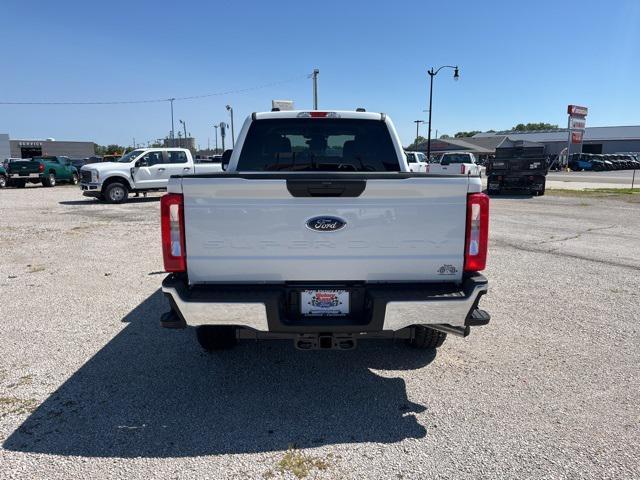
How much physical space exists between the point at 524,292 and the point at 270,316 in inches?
175

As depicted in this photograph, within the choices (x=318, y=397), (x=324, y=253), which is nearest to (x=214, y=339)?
(x=318, y=397)

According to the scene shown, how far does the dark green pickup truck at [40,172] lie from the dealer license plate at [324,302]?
28.1 meters

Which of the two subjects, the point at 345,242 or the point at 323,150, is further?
the point at 323,150

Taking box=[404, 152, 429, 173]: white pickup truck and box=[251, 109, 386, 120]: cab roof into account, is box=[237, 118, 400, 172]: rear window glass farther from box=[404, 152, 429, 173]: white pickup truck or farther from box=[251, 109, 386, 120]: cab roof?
box=[404, 152, 429, 173]: white pickup truck

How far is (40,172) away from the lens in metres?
26.0

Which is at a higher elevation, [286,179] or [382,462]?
[286,179]

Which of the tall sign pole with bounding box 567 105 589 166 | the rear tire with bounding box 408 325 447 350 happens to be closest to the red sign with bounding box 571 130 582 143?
the tall sign pole with bounding box 567 105 589 166

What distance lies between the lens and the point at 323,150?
15.6 ft

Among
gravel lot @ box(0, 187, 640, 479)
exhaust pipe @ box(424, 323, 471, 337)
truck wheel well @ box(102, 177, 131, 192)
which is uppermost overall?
truck wheel well @ box(102, 177, 131, 192)

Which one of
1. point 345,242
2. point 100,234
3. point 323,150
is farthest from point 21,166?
point 345,242

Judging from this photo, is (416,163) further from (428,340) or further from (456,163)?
(428,340)

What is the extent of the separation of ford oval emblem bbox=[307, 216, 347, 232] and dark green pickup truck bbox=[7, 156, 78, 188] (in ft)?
92.1

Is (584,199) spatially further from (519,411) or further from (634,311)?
(519,411)

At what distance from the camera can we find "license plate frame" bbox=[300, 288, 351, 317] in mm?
3047
